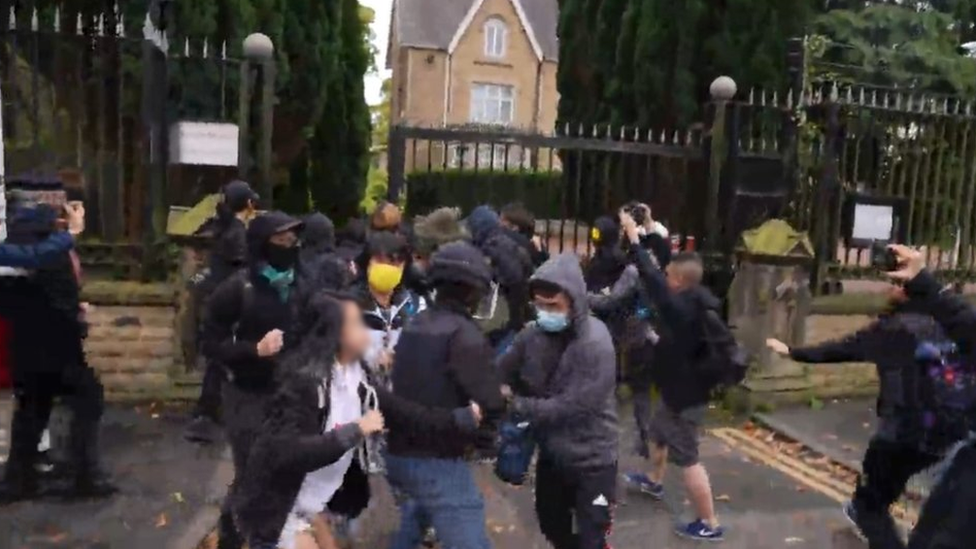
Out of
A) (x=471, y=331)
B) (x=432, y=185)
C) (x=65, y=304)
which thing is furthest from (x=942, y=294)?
(x=432, y=185)

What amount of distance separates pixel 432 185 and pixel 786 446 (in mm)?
4172

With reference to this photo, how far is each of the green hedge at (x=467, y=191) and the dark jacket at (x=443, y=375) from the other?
14.5 ft

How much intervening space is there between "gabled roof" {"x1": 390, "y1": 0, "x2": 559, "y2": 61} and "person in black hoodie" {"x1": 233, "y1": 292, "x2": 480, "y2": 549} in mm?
33502

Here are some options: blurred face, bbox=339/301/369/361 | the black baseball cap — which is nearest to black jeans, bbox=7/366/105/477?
the black baseball cap

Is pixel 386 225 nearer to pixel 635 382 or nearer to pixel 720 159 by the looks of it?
pixel 635 382

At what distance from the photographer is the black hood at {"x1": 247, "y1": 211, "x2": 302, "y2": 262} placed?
13.2 feet

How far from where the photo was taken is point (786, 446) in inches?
287

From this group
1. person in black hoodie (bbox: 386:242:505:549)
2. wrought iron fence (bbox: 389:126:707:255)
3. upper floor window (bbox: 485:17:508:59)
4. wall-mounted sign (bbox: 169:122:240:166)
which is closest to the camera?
person in black hoodie (bbox: 386:242:505:549)

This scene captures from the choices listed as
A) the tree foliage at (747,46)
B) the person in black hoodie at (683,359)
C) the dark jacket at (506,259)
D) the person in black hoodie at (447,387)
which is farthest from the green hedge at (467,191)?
the person in black hoodie at (447,387)

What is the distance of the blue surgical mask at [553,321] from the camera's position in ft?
12.9

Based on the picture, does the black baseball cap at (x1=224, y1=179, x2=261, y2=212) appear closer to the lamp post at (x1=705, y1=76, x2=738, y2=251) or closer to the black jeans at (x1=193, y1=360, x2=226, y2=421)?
the black jeans at (x1=193, y1=360, x2=226, y2=421)

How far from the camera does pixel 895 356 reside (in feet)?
14.8

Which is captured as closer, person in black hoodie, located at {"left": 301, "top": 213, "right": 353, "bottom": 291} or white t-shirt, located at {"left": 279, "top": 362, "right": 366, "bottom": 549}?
white t-shirt, located at {"left": 279, "top": 362, "right": 366, "bottom": 549}

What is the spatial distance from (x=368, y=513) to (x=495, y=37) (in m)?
32.8
